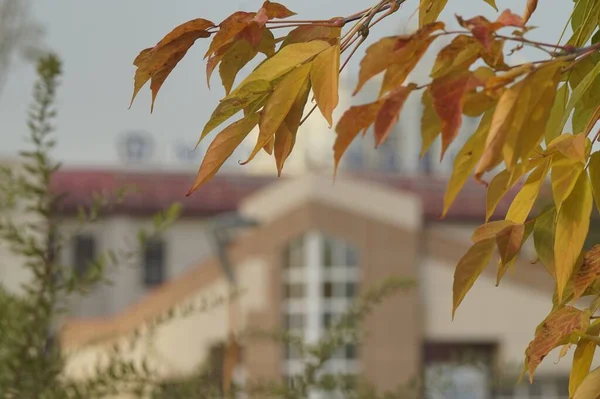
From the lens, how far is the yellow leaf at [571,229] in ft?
3.58

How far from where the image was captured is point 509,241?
1.13 metres

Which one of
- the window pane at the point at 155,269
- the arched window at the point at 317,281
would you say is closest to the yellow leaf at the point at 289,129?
the arched window at the point at 317,281

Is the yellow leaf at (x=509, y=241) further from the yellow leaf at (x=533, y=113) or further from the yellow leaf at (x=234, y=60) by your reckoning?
the yellow leaf at (x=234, y=60)

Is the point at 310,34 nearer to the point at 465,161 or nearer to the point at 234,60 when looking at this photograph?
the point at 234,60

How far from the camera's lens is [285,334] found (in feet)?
11.8

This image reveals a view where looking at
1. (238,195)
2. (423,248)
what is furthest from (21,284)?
(238,195)

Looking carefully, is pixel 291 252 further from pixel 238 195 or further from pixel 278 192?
pixel 238 195

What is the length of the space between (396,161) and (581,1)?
37.8m

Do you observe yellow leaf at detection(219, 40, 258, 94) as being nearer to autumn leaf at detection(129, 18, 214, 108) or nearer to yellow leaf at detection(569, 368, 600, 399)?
autumn leaf at detection(129, 18, 214, 108)

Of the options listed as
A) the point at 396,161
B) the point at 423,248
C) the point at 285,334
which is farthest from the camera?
the point at 396,161

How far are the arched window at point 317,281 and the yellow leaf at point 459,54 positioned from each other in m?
27.6

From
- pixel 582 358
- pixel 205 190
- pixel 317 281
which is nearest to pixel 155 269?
pixel 205 190

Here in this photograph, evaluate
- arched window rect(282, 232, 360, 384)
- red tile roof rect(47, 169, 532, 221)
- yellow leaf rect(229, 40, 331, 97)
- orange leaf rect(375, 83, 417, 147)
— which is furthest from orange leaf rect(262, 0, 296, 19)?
red tile roof rect(47, 169, 532, 221)

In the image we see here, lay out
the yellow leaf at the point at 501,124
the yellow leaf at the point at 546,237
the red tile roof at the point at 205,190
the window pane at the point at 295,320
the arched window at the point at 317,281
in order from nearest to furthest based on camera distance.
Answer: the yellow leaf at the point at 501,124 → the yellow leaf at the point at 546,237 → the arched window at the point at 317,281 → the window pane at the point at 295,320 → the red tile roof at the point at 205,190
